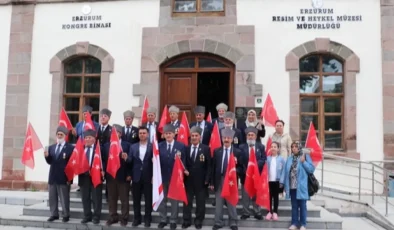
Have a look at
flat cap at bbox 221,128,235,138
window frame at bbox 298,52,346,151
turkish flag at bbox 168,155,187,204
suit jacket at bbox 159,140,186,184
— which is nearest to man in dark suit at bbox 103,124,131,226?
suit jacket at bbox 159,140,186,184

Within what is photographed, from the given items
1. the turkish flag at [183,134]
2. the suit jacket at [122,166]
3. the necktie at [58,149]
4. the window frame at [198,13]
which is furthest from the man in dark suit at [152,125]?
the window frame at [198,13]

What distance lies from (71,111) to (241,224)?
6169mm

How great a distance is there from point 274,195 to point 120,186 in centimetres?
270

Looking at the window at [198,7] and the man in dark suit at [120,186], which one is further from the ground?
the window at [198,7]

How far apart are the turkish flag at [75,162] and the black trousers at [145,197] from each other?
104cm

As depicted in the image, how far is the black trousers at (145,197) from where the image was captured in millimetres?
7184

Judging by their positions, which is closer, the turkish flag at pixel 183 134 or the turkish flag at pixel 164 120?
the turkish flag at pixel 183 134

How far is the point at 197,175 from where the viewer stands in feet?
23.3

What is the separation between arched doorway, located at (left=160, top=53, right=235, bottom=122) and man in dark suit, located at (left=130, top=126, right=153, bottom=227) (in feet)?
11.9

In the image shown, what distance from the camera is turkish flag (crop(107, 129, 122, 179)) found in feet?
23.5

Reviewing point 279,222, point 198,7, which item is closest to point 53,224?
point 279,222

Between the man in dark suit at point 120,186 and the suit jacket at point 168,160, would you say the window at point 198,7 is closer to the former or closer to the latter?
the man in dark suit at point 120,186

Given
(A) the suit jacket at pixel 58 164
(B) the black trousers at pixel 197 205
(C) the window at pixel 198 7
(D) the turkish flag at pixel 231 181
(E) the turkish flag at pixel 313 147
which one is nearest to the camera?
(D) the turkish flag at pixel 231 181

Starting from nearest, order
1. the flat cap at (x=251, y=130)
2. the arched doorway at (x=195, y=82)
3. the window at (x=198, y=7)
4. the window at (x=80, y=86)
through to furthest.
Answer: the flat cap at (x=251, y=130)
the arched doorway at (x=195, y=82)
the window at (x=198, y=7)
the window at (x=80, y=86)
